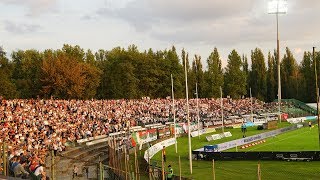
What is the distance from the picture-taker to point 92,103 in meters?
60.2

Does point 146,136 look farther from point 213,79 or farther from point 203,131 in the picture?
point 213,79

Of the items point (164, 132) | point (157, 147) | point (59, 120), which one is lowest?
point (157, 147)

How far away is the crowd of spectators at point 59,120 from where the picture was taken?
2965 centimetres

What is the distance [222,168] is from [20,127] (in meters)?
16.6

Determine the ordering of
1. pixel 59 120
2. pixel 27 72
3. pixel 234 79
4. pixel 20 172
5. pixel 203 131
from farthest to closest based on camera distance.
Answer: pixel 234 79 < pixel 27 72 < pixel 203 131 < pixel 59 120 < pixel 20 172

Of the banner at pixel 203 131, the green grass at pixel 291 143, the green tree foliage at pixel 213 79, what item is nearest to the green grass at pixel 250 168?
the green grass at pixel 291 143

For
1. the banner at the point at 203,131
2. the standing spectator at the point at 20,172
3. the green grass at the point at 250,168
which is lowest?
the green grass at the point at 250,168

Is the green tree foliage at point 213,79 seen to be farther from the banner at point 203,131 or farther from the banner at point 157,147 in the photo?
the banner at point 157,147

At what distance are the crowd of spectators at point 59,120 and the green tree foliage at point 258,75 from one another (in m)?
52.1

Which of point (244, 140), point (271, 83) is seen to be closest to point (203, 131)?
point (244, 140)

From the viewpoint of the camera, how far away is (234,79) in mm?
119812

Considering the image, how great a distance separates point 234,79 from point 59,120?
79404 mm

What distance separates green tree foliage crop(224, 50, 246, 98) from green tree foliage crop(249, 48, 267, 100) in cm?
1116

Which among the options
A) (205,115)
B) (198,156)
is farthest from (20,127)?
(205,115)
